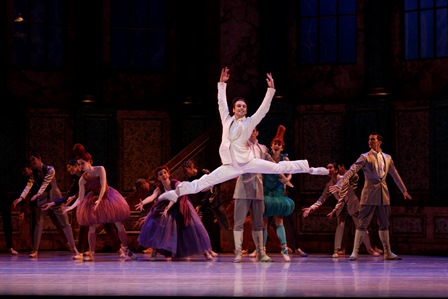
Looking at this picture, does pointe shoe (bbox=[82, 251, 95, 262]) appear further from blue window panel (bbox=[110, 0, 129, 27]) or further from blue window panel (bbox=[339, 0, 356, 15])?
blue window panel (bbox=[339, 0, 356, 15])

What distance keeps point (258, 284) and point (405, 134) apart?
28.3 feet

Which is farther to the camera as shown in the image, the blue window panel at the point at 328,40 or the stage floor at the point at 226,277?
the blue window panel at the point at 328,40

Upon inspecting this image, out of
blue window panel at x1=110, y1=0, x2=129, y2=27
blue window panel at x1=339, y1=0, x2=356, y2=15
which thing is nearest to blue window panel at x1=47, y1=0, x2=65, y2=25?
blue window panel at x1=110, y1=0, x2=129, y2=27

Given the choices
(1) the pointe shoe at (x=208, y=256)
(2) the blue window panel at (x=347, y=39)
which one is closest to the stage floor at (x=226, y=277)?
(1) the pointe shoe at (x=208, y=256)

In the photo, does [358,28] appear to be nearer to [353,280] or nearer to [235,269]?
[235,269]

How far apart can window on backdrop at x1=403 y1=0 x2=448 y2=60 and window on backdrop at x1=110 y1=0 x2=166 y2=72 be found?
4.87 m

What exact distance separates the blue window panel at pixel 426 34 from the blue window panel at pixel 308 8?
2061mm

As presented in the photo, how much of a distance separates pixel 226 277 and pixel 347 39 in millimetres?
8852

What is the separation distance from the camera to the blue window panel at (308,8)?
770 inches

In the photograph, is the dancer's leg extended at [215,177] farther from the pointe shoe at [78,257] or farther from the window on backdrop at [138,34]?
the window on backdrop at [138,34]

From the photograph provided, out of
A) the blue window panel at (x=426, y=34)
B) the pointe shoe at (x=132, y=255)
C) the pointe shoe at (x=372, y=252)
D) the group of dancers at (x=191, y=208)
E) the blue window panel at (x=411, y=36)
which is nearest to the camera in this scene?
the group of dancers at (x=191, y=208)

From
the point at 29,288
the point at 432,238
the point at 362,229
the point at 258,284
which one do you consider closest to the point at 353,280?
the point at 258,284

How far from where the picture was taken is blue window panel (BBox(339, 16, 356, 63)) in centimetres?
1934

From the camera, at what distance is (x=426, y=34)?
1870 centimetres
